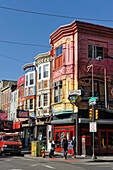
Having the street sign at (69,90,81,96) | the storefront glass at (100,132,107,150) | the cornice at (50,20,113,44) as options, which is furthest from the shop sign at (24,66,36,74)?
the storefront glass at (100,132,107,150)

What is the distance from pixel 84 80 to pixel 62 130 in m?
5.70

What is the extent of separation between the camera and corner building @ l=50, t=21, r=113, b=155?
24734mm

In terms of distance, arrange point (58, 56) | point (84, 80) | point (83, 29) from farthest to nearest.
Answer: point (58, 56) < point (83, 29) < point (84, 80)

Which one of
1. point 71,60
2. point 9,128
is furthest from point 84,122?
point 9,128

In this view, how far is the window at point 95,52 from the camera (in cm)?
2648

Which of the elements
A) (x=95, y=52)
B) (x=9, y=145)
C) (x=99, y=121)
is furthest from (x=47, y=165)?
(x=95, y=52)

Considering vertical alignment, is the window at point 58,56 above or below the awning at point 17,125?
above

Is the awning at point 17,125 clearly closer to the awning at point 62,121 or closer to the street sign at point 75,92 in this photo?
the awning at point 62,121

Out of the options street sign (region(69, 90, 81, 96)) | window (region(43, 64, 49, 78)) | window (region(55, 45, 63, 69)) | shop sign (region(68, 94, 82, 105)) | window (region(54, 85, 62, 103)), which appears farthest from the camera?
window (region(43, 64, 49, 78))

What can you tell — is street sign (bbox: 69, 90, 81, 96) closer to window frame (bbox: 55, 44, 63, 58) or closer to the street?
window frame (bbox: 55, 44, 63, 58)

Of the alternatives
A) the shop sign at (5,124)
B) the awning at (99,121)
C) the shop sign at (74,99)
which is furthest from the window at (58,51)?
the shop sign at (5,124)

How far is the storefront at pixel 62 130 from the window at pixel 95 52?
709 centimetres

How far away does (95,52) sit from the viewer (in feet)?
87.3

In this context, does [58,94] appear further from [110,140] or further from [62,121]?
[110,140]
